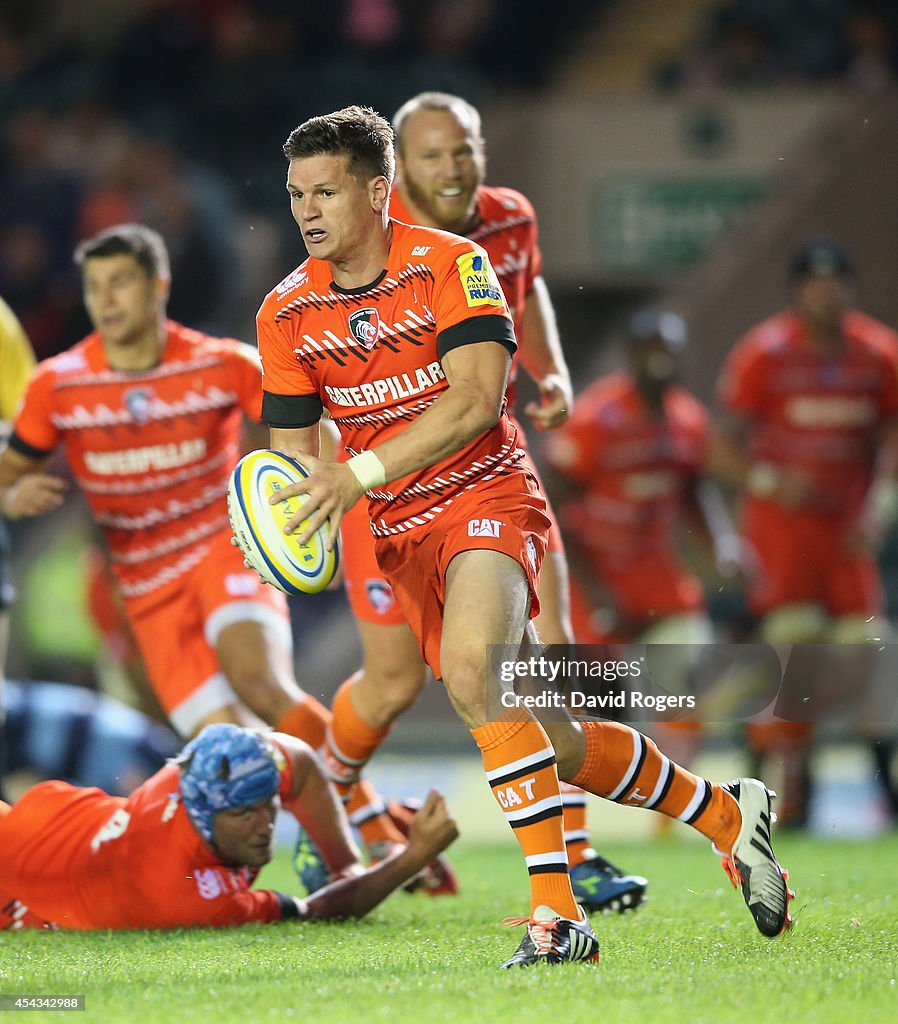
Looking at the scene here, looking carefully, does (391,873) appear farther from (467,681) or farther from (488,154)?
(488,154)

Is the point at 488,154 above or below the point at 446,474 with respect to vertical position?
above

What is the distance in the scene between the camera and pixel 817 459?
30.5ft

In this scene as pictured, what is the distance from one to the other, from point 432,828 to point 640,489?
5137 mm

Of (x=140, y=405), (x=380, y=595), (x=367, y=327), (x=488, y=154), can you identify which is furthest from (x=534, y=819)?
(x=488, y=154)

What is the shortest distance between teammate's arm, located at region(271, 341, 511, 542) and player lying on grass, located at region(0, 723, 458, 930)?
979mm

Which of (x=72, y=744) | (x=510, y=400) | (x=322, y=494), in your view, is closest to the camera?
(x=322, y=494)

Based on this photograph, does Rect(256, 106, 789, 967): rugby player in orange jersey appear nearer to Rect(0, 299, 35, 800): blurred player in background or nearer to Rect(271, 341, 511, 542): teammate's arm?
Rect(271, 341, 511, 542): teammate's arm

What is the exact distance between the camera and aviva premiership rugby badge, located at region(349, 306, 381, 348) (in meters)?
4.41

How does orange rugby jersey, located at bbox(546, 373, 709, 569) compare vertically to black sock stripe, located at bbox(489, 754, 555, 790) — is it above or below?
below

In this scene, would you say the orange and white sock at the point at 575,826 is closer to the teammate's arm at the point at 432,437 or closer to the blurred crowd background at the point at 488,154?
the teammate's arm at the point at 432,437

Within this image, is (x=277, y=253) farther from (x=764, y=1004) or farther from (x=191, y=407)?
(x=764, y=1004)

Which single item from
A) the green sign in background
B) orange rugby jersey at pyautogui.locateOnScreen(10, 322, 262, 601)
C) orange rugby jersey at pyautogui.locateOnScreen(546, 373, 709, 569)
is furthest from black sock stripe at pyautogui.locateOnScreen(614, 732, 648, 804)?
the green sign in background

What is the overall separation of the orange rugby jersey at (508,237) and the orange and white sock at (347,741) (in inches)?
43.7

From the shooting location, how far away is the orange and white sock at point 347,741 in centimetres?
568
